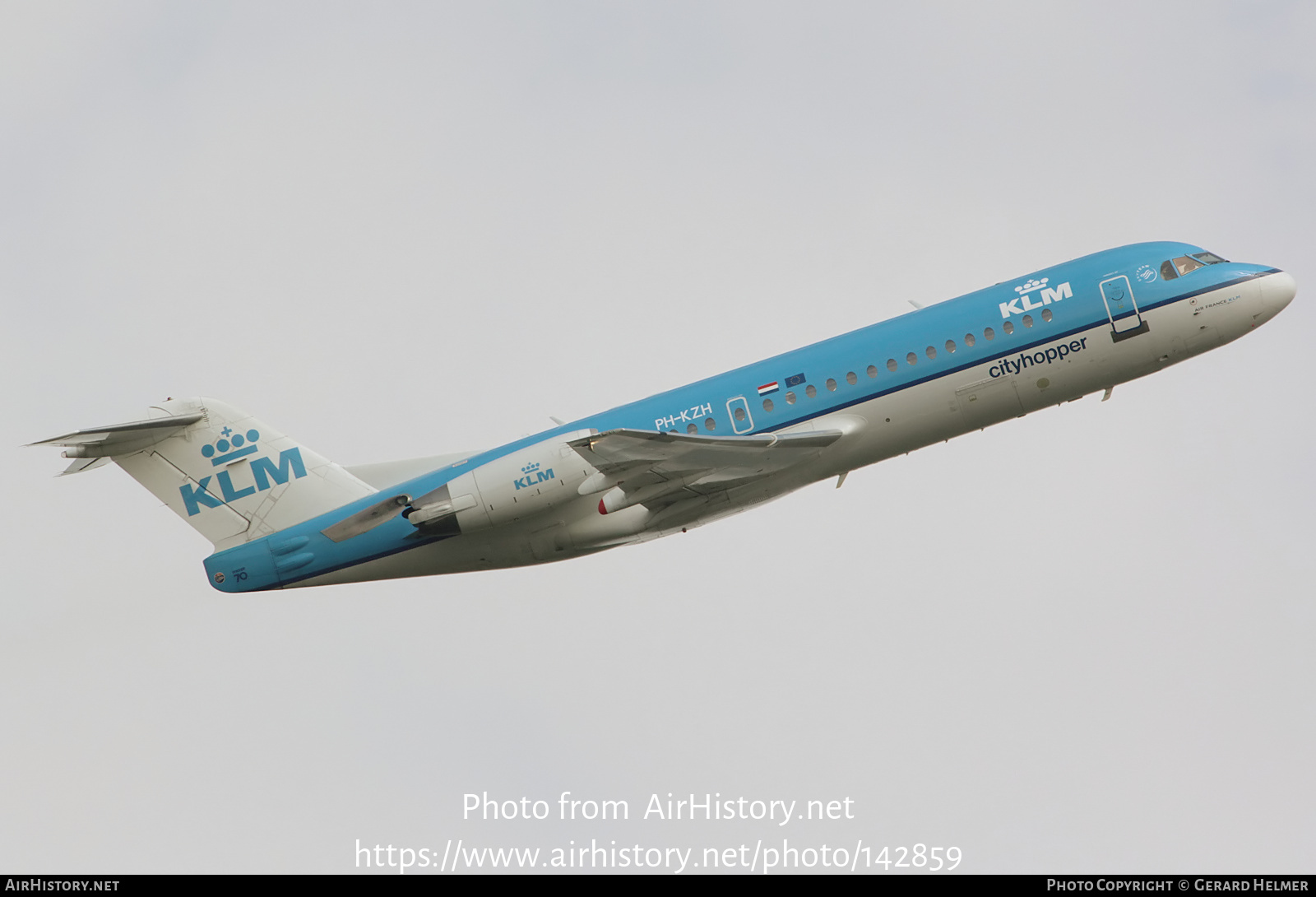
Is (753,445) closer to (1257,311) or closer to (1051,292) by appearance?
(1051,292)

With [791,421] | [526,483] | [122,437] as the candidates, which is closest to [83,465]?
[122,437]

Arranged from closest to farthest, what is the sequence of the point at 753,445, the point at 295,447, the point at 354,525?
the point at 753,445 < the point at 354,525 < the point at 295,447

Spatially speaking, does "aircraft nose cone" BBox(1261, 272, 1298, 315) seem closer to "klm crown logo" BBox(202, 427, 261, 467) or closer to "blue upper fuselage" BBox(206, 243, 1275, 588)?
"blue upper fuselage" BBox(206, 243, 1275, 588)

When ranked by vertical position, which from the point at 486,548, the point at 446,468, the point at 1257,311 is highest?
the point at 1257,311

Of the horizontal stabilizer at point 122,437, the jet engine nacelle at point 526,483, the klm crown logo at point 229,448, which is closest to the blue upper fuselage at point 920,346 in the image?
the jet engine nacelle at point 526,483

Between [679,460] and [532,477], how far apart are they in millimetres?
2780

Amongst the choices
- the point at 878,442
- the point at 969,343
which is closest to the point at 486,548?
the point at 878,442

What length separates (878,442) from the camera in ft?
79.5

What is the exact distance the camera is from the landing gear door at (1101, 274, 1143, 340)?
24.2 metres

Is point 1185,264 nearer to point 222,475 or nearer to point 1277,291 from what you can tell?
point 1277,291

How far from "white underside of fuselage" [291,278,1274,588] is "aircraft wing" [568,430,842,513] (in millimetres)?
384

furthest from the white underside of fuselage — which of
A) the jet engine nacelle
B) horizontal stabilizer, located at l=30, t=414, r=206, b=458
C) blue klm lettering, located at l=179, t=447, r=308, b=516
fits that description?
horizontal stabilizer, located at l=30, t=414, r=206, b=458

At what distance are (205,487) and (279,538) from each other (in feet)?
6.70

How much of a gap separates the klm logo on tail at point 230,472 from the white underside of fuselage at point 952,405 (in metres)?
3.47
